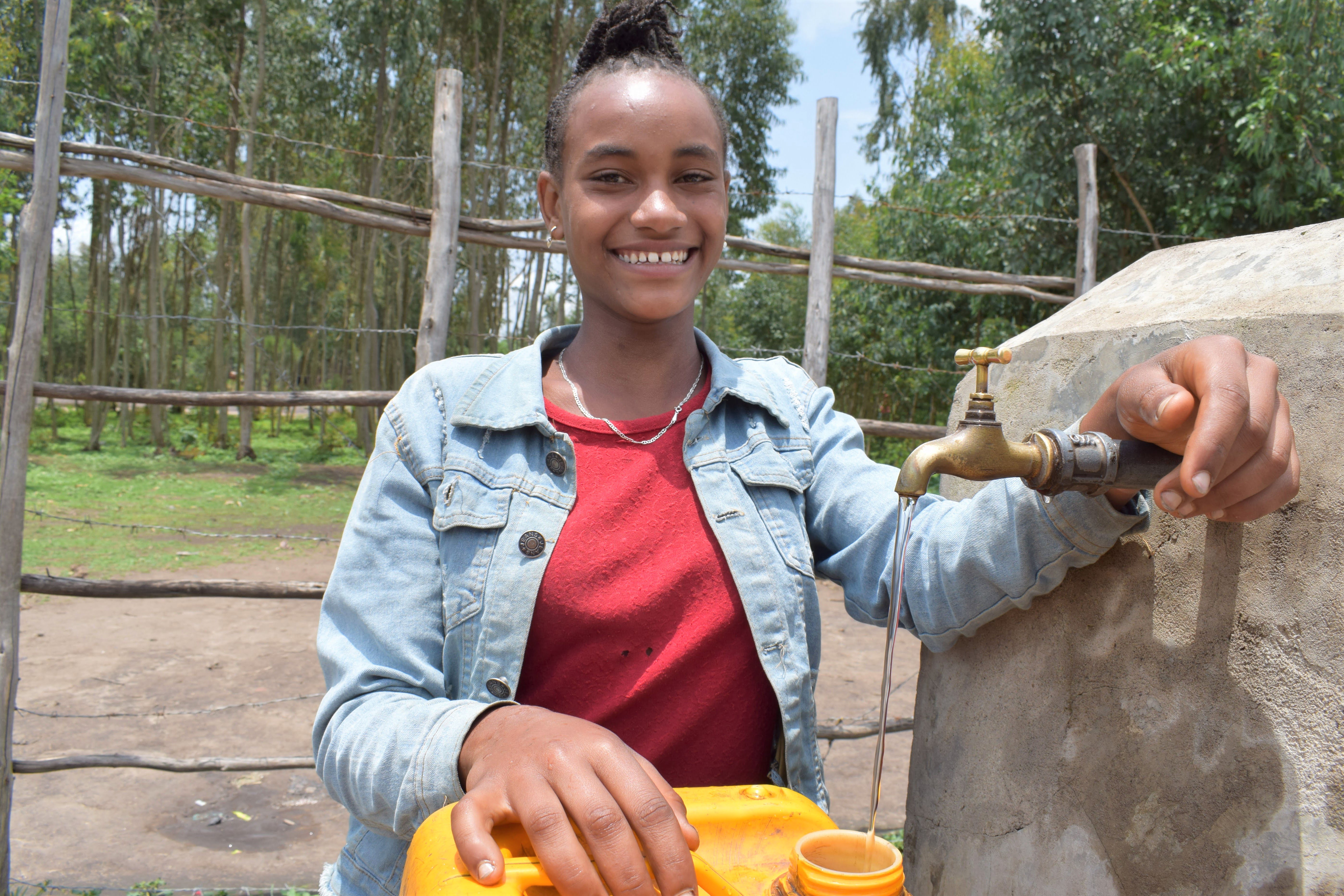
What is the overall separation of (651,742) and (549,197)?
84 cm

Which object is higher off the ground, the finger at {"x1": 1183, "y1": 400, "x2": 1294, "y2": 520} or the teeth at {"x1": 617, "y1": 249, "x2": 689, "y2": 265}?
the teeth at {"x1": 617, "y1": 249, "x2": 689, "y2": 265}

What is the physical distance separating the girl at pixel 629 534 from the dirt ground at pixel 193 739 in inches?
90.2

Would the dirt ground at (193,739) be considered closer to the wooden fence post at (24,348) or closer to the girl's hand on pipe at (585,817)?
the wooden fence post at (24,348)

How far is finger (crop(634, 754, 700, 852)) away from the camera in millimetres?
831

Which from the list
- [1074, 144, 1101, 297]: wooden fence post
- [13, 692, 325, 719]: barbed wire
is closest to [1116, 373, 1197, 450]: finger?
[13, 692, 325, 719]: barbed wire

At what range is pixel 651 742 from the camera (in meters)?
1.24

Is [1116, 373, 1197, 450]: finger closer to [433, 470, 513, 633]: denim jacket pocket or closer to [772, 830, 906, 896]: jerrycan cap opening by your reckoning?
[772, 830, 906, 896]: jerrycan cap opening

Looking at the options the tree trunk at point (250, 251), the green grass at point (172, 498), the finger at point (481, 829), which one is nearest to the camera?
the finger at point (481, 829)

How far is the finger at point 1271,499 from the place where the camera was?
2.81ft

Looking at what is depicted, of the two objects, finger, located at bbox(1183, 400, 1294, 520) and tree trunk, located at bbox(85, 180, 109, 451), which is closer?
finger, located at bbox(1183, 400, 1294, 520)

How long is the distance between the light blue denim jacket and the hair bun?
0.47m

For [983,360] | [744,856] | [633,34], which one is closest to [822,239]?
[633,34]

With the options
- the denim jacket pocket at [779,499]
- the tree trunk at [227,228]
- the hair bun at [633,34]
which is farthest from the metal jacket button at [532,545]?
the tree trunk at [227,228]

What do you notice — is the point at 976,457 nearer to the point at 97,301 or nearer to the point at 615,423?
the point at 615,423
